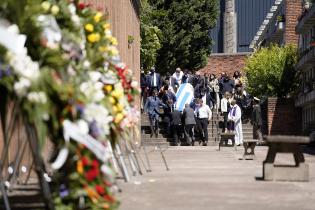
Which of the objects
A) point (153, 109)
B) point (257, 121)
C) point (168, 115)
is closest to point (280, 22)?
point (257, 121)

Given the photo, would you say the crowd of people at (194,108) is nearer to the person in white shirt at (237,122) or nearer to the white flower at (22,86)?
the person in white shirt at (237,122)

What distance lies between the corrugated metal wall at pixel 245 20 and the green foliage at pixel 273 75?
4334cm

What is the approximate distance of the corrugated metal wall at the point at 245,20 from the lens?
92.0m

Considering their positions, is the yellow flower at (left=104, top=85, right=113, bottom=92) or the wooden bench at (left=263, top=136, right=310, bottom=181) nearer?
the yellow flower at (left=104, top=85, right=113, bottom=92)

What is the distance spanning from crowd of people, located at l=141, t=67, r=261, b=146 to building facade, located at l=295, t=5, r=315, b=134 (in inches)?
222

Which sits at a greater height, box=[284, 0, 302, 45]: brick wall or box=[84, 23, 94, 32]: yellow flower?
box=[284, 0, 302, 45]: brick wall

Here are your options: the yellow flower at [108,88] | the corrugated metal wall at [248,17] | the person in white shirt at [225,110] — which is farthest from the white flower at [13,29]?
the corrugated metal wall at [248,17]

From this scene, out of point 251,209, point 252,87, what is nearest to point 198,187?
point 251,209

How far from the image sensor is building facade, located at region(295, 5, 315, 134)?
145 ft

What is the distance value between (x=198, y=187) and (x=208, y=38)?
48.8m

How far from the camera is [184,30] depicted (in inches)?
2314

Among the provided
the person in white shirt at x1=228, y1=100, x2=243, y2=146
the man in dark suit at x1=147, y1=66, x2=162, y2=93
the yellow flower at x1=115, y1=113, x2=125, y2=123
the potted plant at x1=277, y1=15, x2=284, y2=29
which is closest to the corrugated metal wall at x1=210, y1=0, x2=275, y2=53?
the potted plant at x1=277, y1=15, x2=284, y2=29

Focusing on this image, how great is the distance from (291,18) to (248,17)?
100ft

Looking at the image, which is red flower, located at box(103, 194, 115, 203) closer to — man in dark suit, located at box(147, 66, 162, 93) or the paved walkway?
the paved walkway
